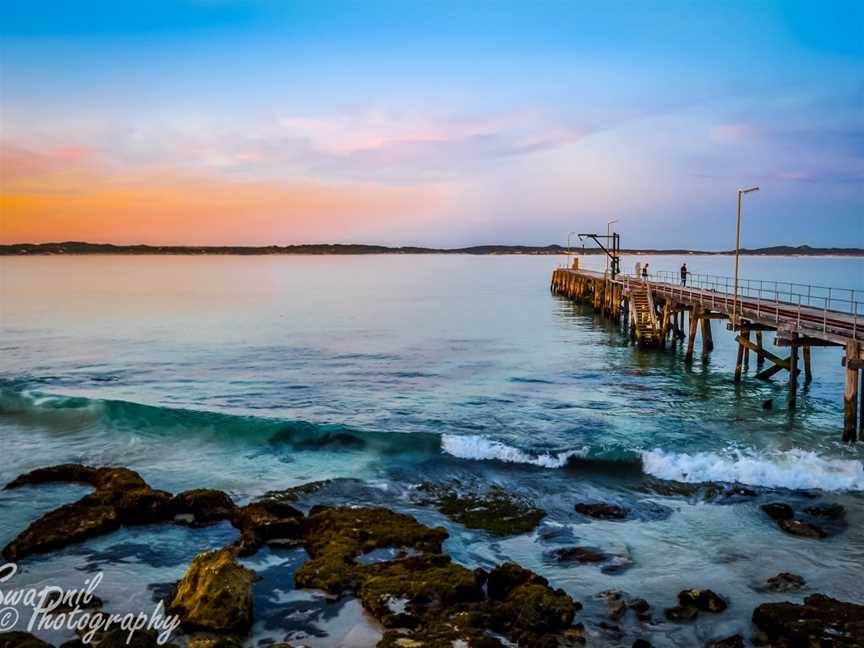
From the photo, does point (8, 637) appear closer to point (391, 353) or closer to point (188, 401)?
point (188, 401)

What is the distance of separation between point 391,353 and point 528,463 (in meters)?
20.4

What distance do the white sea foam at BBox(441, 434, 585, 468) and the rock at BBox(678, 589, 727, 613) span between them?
7654 millimetres

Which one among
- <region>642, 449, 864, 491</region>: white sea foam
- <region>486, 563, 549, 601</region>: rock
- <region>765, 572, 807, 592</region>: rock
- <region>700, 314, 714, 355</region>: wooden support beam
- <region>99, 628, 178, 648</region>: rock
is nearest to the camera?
<region>99, 628, 178, 648</region>: rock

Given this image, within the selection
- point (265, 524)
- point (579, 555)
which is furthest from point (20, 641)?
point (579, 555)

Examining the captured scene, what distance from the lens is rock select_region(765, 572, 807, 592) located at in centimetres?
1155

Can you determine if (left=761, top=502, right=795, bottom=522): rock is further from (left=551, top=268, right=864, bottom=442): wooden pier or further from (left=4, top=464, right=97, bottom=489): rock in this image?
(left=4, top=464, right=97, bottom=489): rock

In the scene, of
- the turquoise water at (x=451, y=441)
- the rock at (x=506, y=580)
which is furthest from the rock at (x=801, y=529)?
the rock at (x=506, y=580)

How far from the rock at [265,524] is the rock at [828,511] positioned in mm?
10568

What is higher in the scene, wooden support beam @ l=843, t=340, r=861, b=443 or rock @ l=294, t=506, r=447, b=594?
wooden support beam @ l=843, t=340, r=861, b=443

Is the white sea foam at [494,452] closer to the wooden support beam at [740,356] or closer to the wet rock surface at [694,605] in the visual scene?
the wet rock surface at [694,605]

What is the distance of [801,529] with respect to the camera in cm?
1388

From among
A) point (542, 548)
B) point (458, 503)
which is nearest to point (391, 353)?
point (458, 503)

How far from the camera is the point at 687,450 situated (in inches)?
781

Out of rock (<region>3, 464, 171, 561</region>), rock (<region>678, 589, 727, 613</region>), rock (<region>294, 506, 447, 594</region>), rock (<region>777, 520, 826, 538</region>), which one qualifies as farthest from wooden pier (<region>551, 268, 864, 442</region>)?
rock (<region>3, 464, 171, 561</region>)
